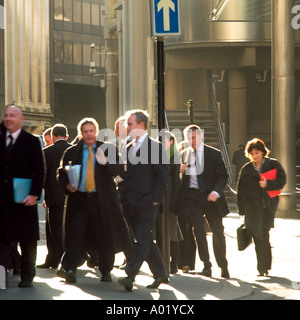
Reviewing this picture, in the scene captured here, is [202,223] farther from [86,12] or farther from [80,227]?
[86,12]

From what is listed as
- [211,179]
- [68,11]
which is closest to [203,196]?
[211,179]

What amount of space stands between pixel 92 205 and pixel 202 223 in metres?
2.02

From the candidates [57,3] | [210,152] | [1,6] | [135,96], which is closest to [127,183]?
[210,152]

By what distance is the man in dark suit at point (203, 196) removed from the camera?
11.6 metres

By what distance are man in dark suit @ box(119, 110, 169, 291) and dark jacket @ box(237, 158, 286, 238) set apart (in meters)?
2.43

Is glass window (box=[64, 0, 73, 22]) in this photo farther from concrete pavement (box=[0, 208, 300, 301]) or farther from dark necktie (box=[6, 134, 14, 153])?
dark necktie (box=[6, 134, 14, 153])

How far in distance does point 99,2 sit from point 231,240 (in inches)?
2838

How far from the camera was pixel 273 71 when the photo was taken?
2450 cm

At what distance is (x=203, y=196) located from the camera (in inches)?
460

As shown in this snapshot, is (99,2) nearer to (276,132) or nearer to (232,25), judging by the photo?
(232,25)

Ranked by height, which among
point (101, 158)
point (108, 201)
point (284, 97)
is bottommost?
point (108, 201)

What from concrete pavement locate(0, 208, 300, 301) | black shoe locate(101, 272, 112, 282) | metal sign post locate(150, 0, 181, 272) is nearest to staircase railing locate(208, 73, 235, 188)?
concrete pavement locate(0, 208, 300, 301)

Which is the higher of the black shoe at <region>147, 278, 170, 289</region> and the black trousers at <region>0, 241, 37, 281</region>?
the black trousers at <region>0, 241, 37, 281</region>

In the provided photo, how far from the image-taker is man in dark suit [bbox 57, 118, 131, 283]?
10.1 meters
